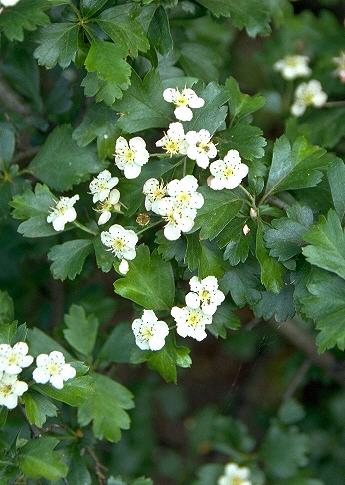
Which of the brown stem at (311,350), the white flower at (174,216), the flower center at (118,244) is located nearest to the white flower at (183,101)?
the white flower at (174,216)

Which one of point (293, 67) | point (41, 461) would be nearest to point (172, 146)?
point (41, 461)

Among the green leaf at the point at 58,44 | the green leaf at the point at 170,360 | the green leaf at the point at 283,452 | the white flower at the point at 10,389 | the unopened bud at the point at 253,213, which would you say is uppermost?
the green leaf at the point at 58,44

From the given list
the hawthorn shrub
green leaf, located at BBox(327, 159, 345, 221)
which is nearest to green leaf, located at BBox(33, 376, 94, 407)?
the hawthorn shrub

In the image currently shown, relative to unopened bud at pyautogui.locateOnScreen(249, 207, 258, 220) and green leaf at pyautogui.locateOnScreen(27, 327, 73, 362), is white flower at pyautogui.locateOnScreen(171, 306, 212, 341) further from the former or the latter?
green leaf at pyautogui.locateOnScreen(27, 327, 73, 362)

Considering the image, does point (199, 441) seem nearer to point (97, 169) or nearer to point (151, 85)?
point (97, 169)

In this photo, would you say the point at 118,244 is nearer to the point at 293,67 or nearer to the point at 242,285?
the point at 242,285

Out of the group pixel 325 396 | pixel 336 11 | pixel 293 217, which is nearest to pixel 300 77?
pixel 336 11

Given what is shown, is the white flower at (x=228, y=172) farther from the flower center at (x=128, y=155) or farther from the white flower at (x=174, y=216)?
the flower center at (x=128, y=155)
